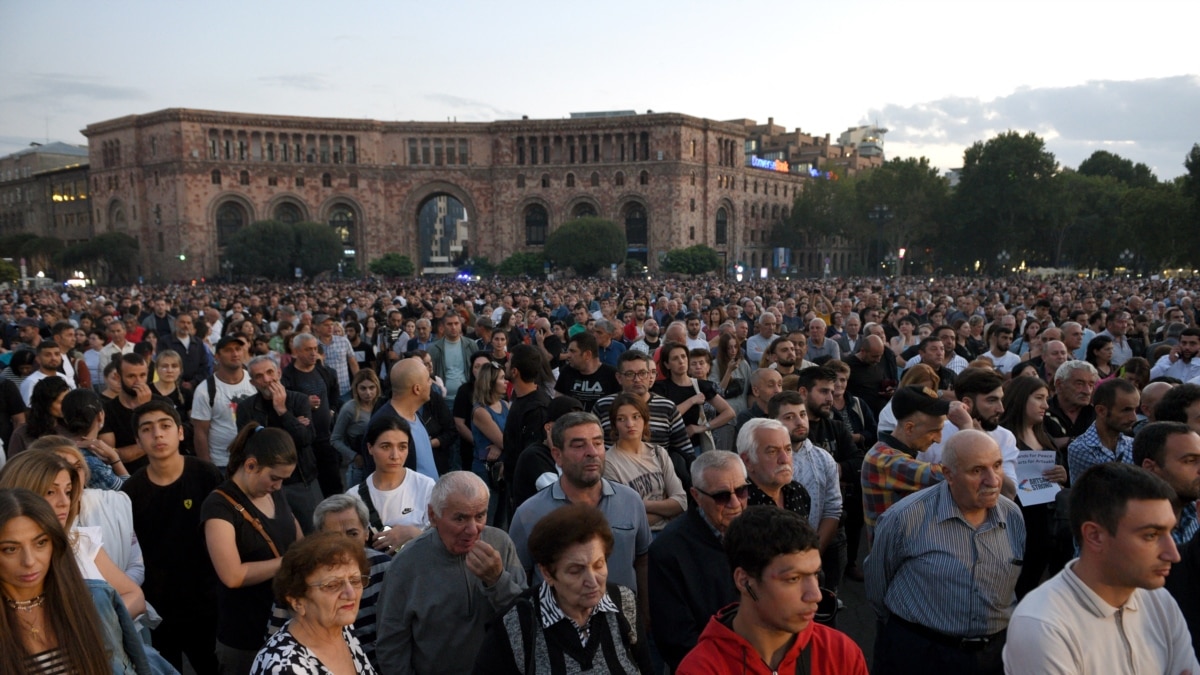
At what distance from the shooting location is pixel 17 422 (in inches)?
269

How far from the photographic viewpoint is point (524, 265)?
62688mm

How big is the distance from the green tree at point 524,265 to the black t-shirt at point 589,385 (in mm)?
55387

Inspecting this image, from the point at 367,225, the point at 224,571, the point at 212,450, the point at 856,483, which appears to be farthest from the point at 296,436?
the point at 367,225

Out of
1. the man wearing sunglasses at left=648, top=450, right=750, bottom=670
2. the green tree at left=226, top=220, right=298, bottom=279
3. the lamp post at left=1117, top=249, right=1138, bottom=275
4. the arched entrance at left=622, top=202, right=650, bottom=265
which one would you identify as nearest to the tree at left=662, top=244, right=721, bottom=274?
the arched entrance at left=622, top=202, right=650, bottom=265

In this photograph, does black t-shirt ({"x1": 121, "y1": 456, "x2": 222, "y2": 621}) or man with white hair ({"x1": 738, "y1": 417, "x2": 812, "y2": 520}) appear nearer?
man with white hair ({"x1": 738, "y1": 417, "x2": 812, "y2": 520})

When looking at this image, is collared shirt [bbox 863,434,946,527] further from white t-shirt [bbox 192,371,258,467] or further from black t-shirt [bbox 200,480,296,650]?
white t-shirt [bbox 192,371,258,467]

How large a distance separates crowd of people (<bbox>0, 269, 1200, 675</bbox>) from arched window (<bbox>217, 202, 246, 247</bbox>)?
64.3 metres

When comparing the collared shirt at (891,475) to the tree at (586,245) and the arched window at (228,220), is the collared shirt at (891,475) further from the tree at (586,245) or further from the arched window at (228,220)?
the arched window at (228,220)

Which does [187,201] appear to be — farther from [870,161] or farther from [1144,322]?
[870,161]

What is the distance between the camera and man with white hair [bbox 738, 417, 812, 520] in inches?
162

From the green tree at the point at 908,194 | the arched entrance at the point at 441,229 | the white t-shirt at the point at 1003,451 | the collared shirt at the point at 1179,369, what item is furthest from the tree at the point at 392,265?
the white t-shirt at the point at 1003,451

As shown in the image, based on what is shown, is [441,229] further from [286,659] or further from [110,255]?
[286,659]

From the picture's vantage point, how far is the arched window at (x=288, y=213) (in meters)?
67.1

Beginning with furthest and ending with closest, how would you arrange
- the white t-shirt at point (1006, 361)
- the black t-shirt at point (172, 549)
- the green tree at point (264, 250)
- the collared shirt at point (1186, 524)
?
the green tree at point (264, 250) < the white t-shirt at point (1006, 361) < the black t-shirt at point (172, 549) < the collared shirt at point (1186, 524)
